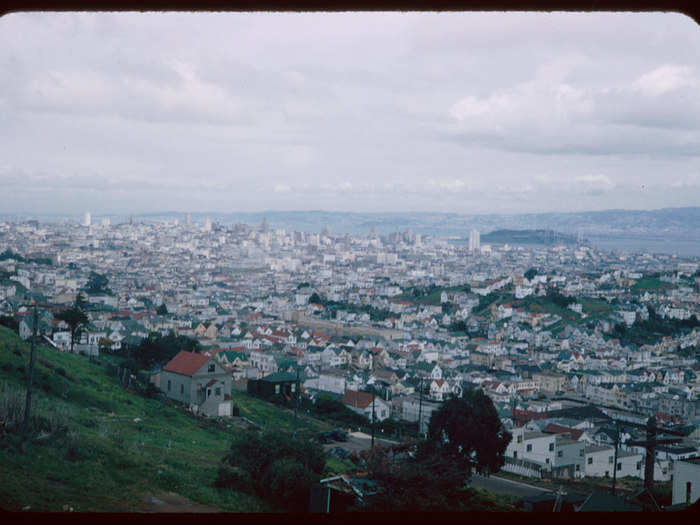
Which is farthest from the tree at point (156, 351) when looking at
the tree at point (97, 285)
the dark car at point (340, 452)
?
the tree at point (97, 285)

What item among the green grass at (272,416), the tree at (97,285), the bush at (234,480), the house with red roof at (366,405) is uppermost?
the bush at (234,480)

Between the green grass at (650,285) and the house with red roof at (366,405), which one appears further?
the green grass at (650,285)

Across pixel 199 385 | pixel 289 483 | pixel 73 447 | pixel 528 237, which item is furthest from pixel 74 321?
pixel 528 237

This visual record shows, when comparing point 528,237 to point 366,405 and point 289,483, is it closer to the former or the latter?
point 366,405

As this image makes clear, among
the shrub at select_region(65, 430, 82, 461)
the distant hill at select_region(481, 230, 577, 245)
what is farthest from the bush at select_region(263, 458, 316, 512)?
the distant hill at select_region(481, 230, 577, 245)

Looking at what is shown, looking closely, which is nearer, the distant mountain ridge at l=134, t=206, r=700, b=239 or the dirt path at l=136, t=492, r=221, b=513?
the dirt path at l=136, t=492, r=221, b=513

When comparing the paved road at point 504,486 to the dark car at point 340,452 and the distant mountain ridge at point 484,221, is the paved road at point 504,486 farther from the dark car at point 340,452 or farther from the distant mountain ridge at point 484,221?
the distant mountain ridge at point 484,221

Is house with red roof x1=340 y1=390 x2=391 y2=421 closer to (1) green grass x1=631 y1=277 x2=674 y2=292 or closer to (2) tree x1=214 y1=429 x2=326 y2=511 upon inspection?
(2) tree x1=214 y1=429 x2=326 y2=511
